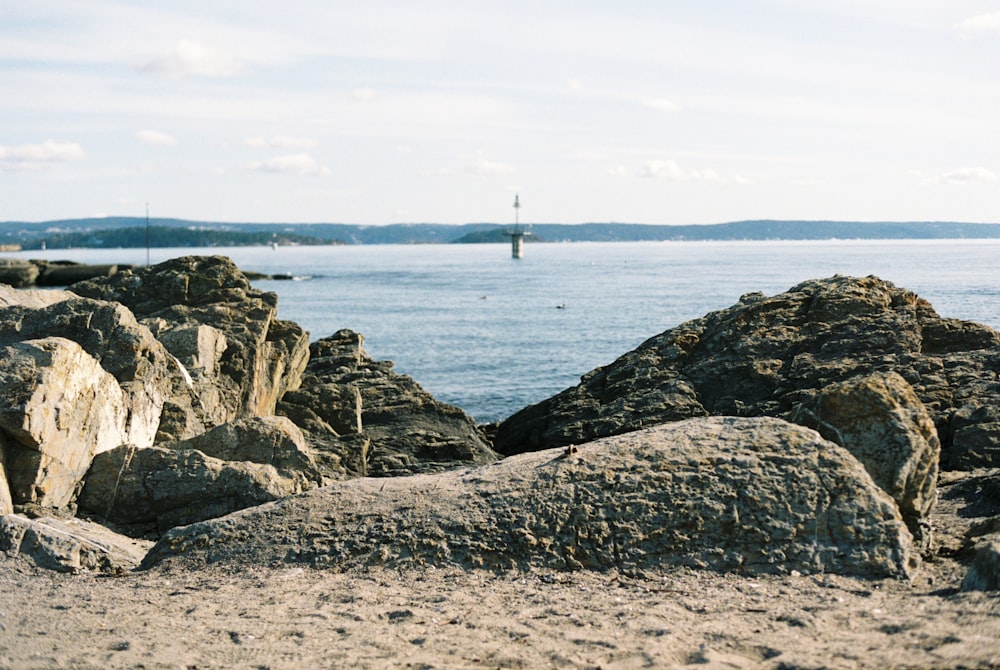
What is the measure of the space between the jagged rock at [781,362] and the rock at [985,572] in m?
7.97

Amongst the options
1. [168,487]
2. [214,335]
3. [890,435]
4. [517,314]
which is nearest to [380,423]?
[214,335]

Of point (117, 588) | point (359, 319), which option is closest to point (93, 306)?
point (117, 588)

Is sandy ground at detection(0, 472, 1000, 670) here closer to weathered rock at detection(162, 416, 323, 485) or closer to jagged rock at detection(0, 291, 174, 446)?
weathered rock at detection(162, 416, 323, 485)

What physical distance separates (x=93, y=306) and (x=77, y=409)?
320cm

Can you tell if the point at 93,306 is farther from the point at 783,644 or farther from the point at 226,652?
the point at 783,644

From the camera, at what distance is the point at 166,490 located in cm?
1128

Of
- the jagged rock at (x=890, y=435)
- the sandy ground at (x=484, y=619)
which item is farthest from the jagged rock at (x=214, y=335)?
the jagged rock at (x=890, y=435)

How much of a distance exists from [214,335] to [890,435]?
1112cm

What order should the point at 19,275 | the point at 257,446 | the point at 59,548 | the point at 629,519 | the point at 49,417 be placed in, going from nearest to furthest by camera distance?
the point at 629,519 → the point at 59,548 → the point at 49,417 → the point at 257,446 → the point at 19,275

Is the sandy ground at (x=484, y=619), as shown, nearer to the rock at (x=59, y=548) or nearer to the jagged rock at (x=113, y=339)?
the rock at (x=59, y=548)

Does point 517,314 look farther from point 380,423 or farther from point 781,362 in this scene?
point 781,362

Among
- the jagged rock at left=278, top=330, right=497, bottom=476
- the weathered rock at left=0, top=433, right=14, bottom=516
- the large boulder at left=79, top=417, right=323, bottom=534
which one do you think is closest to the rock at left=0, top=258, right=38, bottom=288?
the jagged rock at left=278, top=330, right=497, bottom=476

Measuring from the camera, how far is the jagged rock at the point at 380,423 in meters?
16.5

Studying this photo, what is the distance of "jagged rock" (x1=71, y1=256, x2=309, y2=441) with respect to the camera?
1524 centimetres
